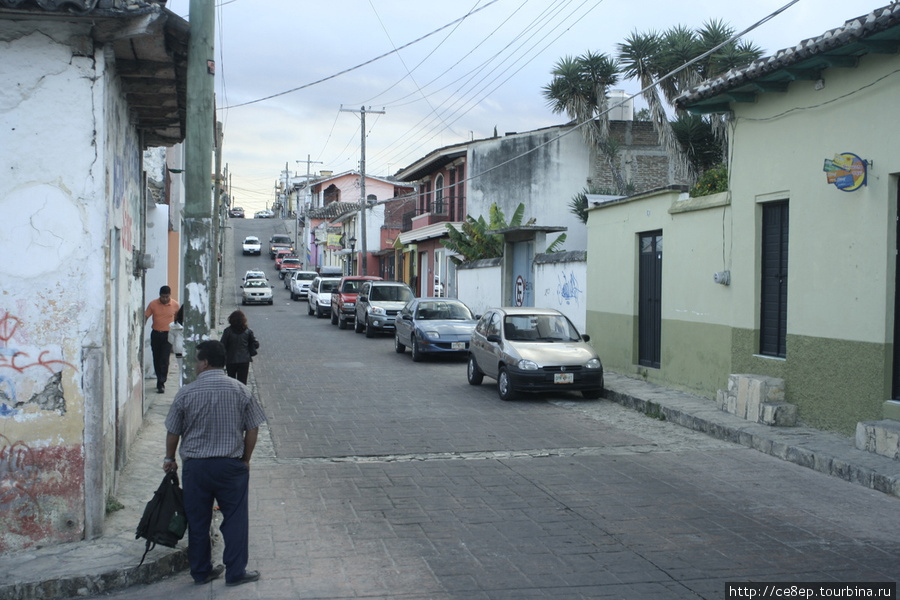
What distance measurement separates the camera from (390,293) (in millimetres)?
28250

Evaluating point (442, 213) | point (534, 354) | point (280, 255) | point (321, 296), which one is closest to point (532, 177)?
point (442, 213)

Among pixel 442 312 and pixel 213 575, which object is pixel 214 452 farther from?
pixel 442 312

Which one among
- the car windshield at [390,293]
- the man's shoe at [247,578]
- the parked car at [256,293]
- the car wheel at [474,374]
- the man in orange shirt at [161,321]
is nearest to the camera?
the man's shoe at [247,578]

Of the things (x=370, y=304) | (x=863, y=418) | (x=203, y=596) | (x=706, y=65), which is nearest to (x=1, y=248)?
(x=203, y=596)

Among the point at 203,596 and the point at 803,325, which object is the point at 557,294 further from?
the point at 203,596

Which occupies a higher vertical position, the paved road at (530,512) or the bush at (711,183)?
the bush at (711,183)

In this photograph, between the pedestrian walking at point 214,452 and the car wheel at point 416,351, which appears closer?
the pedestrian walking at point 214,452

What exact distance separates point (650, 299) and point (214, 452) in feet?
39.7

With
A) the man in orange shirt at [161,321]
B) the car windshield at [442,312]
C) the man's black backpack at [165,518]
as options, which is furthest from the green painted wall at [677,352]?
the man's black backpack at [165,518]

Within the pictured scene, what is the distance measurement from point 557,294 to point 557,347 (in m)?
6.90

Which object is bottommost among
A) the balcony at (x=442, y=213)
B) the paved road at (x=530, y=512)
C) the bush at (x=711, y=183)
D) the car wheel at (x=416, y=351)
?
the paved road at (x=530, y=512)

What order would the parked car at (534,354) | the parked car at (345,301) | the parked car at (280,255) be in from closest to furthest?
the parked car at (534,354) < the parked car at (345,301) < the parked car at (280,255)

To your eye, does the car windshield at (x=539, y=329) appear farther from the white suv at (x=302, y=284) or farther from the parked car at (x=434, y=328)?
the white suv at (x=302, y=284)

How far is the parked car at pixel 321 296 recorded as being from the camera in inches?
1452
